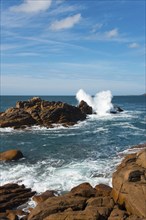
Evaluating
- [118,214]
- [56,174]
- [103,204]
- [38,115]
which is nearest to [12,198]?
[56,174]

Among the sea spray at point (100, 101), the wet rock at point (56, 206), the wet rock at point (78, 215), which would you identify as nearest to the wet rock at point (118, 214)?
the wet rock at point (78, 215)

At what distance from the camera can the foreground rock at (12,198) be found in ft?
67.2

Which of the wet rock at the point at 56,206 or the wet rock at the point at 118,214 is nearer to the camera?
the wet rock at the point at 118,214

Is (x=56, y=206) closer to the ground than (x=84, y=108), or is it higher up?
closer to the ground

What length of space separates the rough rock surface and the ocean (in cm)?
256

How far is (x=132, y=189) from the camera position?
17500 millimetres

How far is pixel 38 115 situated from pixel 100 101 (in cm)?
3486

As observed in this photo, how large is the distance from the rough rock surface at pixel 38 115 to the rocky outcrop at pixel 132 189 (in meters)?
40.2

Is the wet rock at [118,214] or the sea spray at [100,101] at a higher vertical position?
the sea spray at [100,101]

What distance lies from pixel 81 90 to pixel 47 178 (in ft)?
247

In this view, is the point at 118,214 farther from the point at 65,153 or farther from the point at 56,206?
the point at 65,153

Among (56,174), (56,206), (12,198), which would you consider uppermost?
(56,206)

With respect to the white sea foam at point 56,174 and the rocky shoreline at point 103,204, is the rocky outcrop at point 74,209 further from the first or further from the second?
the white sea foam at point 56,174

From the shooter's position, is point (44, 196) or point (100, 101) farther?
point (100, 101)
